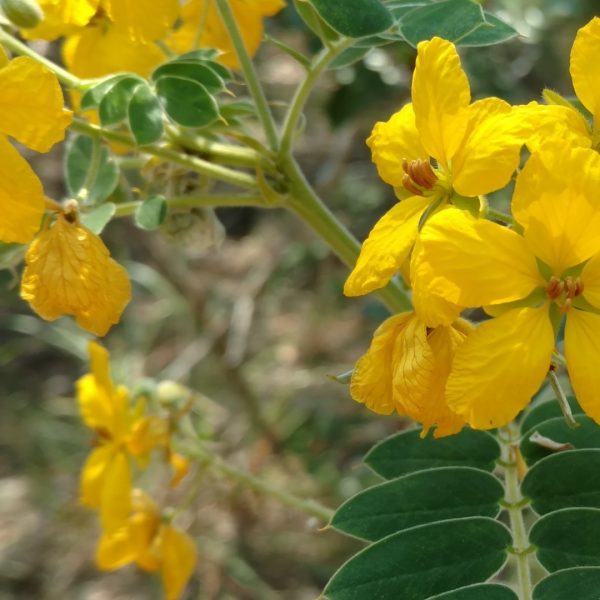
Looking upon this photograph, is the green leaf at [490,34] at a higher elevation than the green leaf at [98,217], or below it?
higher

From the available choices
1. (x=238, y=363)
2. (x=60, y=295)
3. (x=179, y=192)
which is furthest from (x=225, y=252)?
(x=60, y=295)

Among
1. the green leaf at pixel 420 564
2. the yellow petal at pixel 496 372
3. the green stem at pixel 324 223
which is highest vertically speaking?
the green stem at pixel 324 223

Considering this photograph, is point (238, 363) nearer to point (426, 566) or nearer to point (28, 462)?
point (28, 462)

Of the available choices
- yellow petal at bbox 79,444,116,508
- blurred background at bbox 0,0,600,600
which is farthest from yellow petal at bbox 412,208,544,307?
blurred background at bbox 0,0,600,600

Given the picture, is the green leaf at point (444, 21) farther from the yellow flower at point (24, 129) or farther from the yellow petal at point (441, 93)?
the yellow flower at point (24, 129)

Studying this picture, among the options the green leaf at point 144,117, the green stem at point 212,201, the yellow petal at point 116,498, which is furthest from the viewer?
the yellow petal at point 116,498

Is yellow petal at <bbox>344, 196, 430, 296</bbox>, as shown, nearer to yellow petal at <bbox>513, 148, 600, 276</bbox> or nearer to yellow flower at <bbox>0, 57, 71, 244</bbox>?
yellow petal at <bbox>513, 148, 600, 276</bbox>

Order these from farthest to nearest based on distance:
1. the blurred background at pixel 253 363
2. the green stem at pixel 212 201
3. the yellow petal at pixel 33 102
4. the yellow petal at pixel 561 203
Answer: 1. the blurred background at pixel 253 363
2. the green stem at pixel 212 201
3. the yellow petal at pixel 33 102
4. the yellow petal at pixel 561 203

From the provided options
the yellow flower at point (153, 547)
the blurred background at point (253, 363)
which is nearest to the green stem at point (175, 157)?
the yellow flower at point (153, 547)
